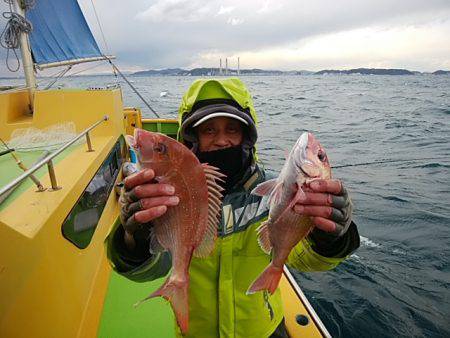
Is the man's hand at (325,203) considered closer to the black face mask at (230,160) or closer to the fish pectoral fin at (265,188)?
the fish pectoral fin at (265,188)

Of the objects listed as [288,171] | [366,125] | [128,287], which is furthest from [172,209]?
[366,125]

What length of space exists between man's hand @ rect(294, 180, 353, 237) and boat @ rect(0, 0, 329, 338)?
1.06 meters

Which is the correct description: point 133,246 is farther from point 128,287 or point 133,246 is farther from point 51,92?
point 51,92

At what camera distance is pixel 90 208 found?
150 inches

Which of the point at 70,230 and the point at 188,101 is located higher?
the point at 188,101

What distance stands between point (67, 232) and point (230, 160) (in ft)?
5.25

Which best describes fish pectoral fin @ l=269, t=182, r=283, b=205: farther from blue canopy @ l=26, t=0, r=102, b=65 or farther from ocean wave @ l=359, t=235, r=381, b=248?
blue canopy @ l=26, t=0, r=102, b=65

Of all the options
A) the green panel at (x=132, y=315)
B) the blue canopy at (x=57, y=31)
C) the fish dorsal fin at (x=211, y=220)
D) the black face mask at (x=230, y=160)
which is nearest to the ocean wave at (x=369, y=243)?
the green panel at (x=132, y=315)

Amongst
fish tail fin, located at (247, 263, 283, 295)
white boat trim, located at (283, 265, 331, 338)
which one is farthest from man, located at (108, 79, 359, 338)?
white boat trim, located at (283, 265, 331, 338)

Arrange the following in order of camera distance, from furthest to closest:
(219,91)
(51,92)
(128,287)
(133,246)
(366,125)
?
1. (366,125)
2. (51,92)
3. (128,287)
4. (219,91)
5. (133,246)

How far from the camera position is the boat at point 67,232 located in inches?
72.9

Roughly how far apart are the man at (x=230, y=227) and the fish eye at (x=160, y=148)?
0.11 m

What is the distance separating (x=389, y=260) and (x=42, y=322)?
6.06 metres

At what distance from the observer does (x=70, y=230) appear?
2971 millimetres
